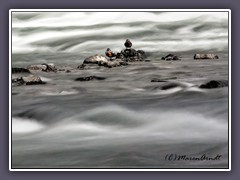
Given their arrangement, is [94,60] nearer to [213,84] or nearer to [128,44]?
[128,44]

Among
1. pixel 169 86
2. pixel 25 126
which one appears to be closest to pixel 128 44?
pixel 169 86

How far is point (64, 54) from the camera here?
275 cm

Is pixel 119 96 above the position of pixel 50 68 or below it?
below

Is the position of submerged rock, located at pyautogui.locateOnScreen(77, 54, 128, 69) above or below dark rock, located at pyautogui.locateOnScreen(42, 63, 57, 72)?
above

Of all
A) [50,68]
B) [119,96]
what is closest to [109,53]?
[119,96]

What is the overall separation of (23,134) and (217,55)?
1309mm

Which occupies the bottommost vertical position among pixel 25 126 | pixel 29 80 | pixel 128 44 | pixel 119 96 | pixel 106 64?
pixel 25 126

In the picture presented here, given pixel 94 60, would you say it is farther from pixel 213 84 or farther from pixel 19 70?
pixel 213 84

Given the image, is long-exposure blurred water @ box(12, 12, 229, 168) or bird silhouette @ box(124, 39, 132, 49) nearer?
long-exposure blurred water @ box(12, 12, 229, 168)

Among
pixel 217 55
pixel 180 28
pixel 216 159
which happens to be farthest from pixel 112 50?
pixel 216 159

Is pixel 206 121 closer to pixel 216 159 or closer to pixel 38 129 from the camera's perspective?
pixel 216 159

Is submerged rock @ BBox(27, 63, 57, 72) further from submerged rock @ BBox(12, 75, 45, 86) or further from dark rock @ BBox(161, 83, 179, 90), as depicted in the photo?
dark rock @ BBox(161, 83, 179, 90)

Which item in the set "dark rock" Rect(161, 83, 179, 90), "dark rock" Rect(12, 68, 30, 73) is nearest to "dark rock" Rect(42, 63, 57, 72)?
"dark rock" Rect(12, 68, 30, 73)

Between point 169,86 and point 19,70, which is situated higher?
point 19,70
